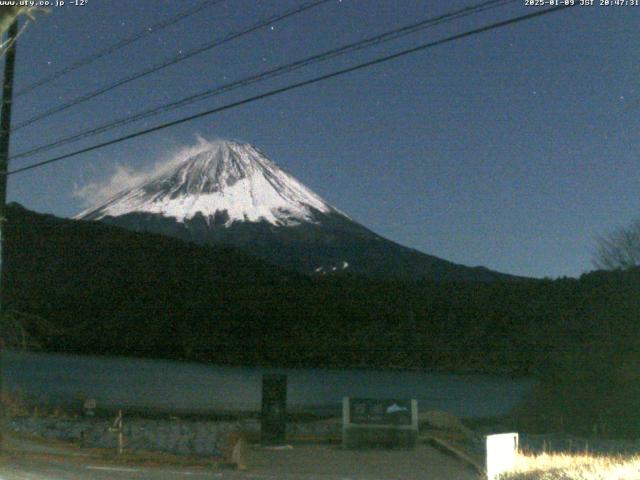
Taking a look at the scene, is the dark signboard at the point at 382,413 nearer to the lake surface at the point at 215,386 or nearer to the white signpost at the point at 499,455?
the white signpost at the point at 499,455

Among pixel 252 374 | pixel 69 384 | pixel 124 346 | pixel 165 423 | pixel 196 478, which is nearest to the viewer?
pixel 196 478

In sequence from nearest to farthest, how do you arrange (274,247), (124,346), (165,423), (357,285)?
1. (165,423)
2. (124,346)
3. (357,285)
4. (274,247)

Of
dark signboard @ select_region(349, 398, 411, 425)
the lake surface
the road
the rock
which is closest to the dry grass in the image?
the road

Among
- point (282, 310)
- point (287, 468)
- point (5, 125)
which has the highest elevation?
point (5, 125)

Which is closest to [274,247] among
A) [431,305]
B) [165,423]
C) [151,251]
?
[151,251]

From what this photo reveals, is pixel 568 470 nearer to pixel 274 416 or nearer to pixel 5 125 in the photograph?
pixel 274 416

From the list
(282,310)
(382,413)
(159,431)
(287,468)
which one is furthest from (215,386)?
(287,468)

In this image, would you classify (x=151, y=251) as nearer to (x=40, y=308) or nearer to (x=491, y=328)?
(x=40, y=308)
